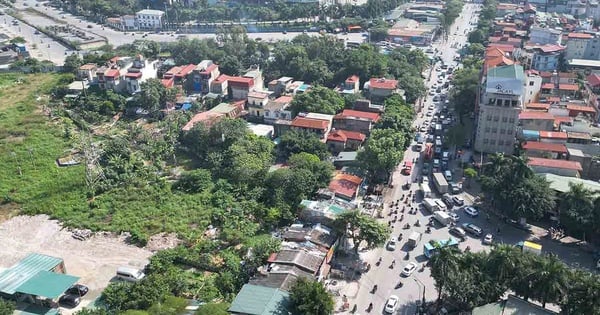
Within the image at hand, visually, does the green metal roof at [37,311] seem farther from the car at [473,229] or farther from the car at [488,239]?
the car at [488,239]

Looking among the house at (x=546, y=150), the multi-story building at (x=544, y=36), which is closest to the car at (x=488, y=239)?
the house at (x=546, y=150)

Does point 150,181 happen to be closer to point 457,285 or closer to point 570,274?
point 457,285

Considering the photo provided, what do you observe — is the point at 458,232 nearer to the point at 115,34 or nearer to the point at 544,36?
the point at 544,36

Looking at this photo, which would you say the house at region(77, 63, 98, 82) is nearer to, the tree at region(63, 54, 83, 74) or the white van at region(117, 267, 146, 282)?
the tree at region(63, 54, 83, 74)

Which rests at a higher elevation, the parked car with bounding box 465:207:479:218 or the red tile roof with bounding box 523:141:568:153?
the red tile roof with bounding box 523:141:568:153

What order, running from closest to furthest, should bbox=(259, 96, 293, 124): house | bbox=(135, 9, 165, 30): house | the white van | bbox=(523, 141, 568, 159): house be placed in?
the white van, bbox=(523, 141, 568, 159): house, bbox=(259, 96, 293, 124): house, bbox=(135, 9, 165, 30): house

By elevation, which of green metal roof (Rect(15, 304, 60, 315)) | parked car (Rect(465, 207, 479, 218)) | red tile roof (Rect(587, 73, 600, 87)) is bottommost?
green metal roof (Rect(15, 304, 60, 315))

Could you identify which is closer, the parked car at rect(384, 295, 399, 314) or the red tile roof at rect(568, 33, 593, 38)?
the parked car at rect(384, 295, 399, 314)

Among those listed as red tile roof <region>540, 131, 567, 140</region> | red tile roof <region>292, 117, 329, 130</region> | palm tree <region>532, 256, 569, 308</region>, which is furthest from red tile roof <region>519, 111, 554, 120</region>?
palm tree <region>532, 256, 569, 308</region>
